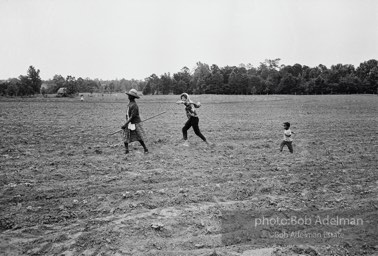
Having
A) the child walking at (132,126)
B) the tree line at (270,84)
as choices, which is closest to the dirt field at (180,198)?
the child walking at (132,126)

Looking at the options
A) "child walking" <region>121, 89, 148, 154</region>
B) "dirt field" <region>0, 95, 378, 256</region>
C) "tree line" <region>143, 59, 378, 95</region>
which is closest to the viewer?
"dirt field" <region>0, 95, 378, 256</region>

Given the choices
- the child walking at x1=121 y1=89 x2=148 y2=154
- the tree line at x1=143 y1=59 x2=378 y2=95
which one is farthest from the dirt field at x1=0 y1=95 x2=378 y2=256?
the tree line at x1=143 y1=59 x2=378 y2=95

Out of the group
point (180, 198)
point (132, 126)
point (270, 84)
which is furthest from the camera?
point (270, 84)

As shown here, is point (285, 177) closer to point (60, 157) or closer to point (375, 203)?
point (375, 203)

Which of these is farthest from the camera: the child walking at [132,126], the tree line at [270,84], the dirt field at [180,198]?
the tree line at [270,84]

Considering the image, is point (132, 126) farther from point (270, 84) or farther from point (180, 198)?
point (270, 84)

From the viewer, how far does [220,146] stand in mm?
9922

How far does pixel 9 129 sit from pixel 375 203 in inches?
565

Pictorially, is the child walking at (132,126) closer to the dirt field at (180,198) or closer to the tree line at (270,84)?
the dirt field at (180,198)

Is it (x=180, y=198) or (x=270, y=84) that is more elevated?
(x=270, y=84)

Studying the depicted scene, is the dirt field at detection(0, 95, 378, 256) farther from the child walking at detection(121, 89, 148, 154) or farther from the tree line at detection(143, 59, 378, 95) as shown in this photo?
the tree line at detection(143, 59, 378, 95)

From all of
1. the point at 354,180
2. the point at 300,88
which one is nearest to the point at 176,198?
the point at 354,180

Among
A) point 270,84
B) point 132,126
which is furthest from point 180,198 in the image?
point 270,84

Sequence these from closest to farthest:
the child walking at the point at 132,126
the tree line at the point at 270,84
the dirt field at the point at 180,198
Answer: the dirt field at the point at 180,198 → the child walking at the point at 132,126 → the tree line at the point at 270,84
